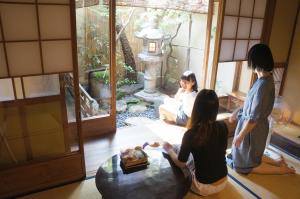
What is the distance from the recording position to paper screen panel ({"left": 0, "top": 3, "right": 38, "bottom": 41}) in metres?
1.93

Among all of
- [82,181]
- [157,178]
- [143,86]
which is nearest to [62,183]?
[82,181]

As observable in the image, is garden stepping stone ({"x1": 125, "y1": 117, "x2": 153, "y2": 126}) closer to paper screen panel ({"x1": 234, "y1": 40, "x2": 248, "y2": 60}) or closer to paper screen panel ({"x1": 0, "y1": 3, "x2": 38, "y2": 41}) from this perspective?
paper screen panel ({"x1": 234, "y1": 40, "x2": 248, "y2": 60})

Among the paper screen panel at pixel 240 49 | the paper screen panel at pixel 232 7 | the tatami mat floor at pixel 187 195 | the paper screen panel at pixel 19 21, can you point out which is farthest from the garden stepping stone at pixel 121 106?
the paper screen panel at pixel 19 21

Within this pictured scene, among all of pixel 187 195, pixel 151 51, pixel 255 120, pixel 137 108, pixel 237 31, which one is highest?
pixel 237 31

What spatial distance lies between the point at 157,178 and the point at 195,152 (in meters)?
0.39

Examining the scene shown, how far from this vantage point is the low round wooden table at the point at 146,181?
1817 millimetres

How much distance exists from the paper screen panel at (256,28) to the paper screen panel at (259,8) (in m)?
0.08

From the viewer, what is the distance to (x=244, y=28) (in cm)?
348

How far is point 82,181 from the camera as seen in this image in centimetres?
256

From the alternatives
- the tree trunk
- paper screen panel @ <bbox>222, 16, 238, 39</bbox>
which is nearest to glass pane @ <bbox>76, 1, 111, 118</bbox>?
paper screen panel @ <bbox>222, 16, 238, 39</bbox>

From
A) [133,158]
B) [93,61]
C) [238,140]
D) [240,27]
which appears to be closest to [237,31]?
[240,27]

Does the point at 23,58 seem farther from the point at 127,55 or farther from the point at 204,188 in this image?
the point at 127,55

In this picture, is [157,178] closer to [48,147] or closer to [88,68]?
[48,147]

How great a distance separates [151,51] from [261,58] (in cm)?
343
